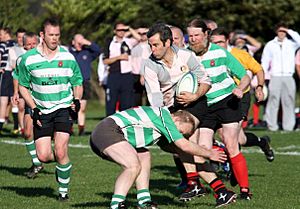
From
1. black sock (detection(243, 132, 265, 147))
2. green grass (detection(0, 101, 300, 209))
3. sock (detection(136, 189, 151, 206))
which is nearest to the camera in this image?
sock (detection(136, 189, 151, 206))

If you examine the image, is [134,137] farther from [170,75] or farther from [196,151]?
[170,75]

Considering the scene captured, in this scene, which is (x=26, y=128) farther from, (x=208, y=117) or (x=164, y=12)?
(x=164, y=12)

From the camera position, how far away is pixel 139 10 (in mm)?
36688

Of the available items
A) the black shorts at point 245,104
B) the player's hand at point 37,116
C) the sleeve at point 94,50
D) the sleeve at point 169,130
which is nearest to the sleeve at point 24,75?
the player's hand at point 37,116

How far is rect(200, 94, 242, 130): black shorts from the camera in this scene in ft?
35.6

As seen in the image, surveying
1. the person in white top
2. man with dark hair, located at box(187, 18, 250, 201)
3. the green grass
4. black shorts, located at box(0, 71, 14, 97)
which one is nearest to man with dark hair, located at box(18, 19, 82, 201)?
A: the green grass

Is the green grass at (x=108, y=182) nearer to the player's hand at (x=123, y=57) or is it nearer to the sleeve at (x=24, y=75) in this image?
the sleeve at (x=24, y=75)

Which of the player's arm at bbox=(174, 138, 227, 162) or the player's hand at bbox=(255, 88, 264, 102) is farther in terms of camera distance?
the player's hand at bbox=(255, 88, 264, 102)

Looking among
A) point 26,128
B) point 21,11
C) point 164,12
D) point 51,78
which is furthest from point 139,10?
point 51,78

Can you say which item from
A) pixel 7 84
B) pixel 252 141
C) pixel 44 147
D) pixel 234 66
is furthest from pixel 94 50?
pixel 234 66

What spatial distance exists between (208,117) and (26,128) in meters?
3.38

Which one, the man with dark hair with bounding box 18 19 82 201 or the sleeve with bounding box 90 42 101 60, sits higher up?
the man with dark hair with bounding box 18 19 82 201

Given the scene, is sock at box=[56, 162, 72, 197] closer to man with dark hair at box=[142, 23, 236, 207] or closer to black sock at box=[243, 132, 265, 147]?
man with dark hair at box=[142, 23, 236, 207]

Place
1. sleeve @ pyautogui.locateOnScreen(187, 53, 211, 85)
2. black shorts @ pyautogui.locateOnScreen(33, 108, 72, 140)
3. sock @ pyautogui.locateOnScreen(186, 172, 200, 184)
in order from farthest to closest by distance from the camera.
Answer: black shorts @ pyautogui.locateOnScreen(33, 108, 72, 140) < sock @ pyautogui.locateOnScreen(186, 172, 200, 184) < sleeve @ pyautogui.locateOnScreen(187, 53, 211, 85)
